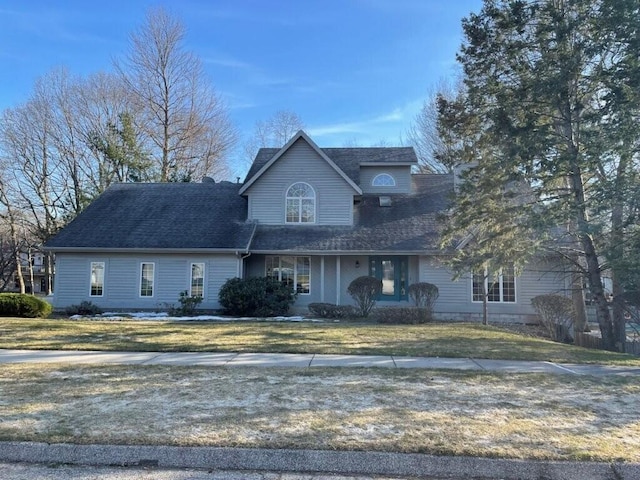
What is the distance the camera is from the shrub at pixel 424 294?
1758cm

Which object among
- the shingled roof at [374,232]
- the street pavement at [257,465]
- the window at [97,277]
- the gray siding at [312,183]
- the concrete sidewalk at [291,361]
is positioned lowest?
the street pavement at [257,465]

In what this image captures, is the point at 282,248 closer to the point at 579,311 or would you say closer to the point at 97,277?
the point at 97,277

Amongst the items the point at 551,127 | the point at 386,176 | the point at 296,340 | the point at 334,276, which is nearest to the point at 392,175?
the point at 386,176

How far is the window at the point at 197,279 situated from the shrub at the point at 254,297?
1631 mm

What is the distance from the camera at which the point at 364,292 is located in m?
17.2

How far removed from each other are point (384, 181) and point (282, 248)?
699 cm

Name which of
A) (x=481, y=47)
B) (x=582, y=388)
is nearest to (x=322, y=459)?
(x=582, y=388)

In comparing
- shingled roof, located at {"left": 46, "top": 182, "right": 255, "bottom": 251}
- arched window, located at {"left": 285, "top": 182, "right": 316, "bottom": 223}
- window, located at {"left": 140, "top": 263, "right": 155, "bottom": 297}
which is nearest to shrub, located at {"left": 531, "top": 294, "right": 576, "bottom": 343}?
arched window, located at {"left": 285, "top": 182, "right": 316, "bottom": 223}

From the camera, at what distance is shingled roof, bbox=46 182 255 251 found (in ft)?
62.0

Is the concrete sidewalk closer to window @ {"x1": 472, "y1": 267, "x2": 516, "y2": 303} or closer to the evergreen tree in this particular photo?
the evergreen tree

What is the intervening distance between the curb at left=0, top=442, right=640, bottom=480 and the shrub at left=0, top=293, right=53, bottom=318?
1433cm

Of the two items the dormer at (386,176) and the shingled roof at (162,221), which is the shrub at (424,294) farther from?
the shingled roof at (162,221)

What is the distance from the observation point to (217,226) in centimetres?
2000

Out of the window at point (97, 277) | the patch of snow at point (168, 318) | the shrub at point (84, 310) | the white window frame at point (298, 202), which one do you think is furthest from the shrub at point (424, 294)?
the window at point (97, 277)
